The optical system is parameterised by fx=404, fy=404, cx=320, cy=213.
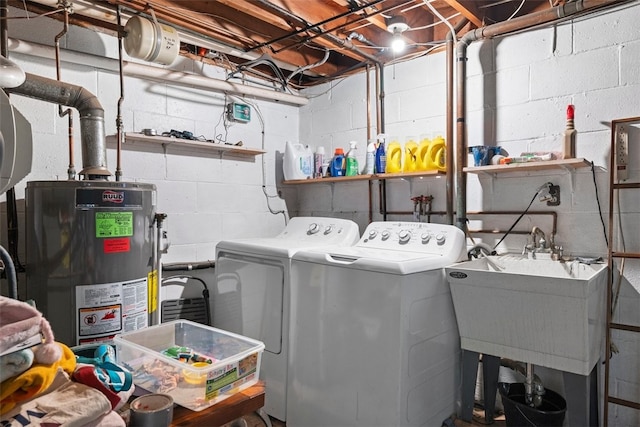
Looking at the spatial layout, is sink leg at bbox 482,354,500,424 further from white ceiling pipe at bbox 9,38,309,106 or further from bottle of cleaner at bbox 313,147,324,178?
white ceiling pipe at bbox 9,38,309,106

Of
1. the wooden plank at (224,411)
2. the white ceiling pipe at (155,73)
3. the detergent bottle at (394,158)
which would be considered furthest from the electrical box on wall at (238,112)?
the wooden plank at (224,411)

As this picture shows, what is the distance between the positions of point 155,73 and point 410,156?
167 cm

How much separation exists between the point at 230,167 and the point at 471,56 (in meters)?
1.77

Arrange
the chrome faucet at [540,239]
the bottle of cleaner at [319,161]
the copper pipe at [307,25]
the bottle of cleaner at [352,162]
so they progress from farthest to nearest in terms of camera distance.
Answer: the bottle of cleaner at [319,161] → the bottle of cleaner at [352,162] → the copper pipe at [307,25] → the chrome faucet at [540,239]

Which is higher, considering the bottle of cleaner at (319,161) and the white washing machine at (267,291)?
the bottle of cleaner at (319,161)

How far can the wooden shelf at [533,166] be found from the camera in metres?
1.92

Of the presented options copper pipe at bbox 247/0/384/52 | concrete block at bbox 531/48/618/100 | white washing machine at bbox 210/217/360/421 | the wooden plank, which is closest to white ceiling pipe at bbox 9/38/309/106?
copper pipe at bbox 247/0/384/52

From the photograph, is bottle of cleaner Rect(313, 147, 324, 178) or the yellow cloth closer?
the yellow cloth

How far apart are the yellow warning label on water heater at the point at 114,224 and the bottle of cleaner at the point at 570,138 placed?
2092 mm

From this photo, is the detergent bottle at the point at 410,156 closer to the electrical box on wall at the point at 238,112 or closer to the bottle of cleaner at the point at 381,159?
the bottle of cleaner at the point at 381,159

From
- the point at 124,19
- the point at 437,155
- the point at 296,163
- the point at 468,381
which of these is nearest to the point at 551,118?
the point at 437,155

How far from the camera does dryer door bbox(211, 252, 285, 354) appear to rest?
2178mm

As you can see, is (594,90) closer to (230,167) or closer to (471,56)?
(471,56)

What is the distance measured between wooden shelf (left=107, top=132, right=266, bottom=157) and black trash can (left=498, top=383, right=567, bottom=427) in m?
2.12
